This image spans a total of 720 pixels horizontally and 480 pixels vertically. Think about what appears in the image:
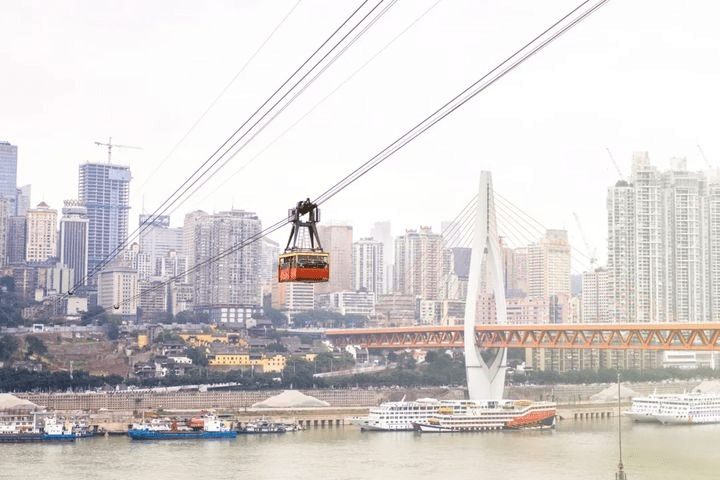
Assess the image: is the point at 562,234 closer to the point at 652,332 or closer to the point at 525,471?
the point at 652,332

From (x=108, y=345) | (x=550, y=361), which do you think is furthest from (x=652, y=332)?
(x=108, y=345)

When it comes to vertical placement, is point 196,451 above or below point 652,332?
below

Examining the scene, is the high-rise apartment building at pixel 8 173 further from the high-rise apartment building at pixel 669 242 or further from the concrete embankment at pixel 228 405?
the high-rise apartment building at pixel 669 242

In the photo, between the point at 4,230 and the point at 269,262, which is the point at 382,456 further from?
the point at 269,262

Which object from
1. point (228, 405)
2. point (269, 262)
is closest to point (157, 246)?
point (269, 262)

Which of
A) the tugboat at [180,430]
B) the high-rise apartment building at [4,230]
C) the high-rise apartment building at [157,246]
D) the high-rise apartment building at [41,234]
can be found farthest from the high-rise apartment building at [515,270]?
the tugboat at [180,430]

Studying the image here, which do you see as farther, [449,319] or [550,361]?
[449,319]
